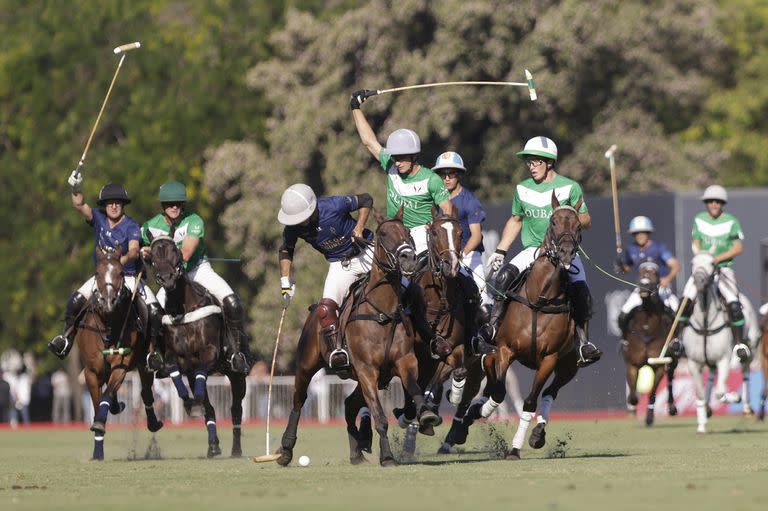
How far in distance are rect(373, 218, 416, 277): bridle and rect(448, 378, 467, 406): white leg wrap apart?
198 cm

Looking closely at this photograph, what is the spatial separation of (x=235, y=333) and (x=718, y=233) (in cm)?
725

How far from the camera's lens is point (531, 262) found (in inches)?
664

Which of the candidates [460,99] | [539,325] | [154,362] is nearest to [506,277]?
[539,325]

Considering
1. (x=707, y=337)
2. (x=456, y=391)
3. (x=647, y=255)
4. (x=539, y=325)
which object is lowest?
(x=456, y=391)

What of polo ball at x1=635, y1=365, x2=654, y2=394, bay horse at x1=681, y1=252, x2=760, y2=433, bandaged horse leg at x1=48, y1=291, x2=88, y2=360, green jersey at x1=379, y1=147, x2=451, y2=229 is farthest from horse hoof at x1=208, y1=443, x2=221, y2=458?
polo ball at x1=635, y1=365, x2=654, y2=394

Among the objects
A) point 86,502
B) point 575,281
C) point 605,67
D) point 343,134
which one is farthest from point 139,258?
point 605,67

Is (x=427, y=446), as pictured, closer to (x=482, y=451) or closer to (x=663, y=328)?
(x=482, y=451)

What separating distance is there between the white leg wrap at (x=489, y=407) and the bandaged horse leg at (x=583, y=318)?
89 centimetres

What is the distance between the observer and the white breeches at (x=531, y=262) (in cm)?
1662

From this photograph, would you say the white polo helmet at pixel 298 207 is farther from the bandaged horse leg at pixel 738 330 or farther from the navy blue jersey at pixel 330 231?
the bandaged horse leg at pixel 738 330

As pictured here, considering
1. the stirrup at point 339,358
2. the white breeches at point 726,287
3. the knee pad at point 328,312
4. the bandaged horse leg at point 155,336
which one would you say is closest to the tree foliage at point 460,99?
the white breeches at point 726,287

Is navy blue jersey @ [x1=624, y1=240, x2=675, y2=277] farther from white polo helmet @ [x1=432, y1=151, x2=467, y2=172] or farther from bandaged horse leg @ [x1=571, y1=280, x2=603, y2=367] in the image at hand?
bandaged horse leg @ [x1=571, y1=280, x2=603, y2=367]

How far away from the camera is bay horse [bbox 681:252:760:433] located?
2391cm

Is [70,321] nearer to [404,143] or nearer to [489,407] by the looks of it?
[404,143]
